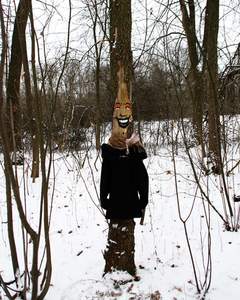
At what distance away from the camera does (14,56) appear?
10680 millimetres

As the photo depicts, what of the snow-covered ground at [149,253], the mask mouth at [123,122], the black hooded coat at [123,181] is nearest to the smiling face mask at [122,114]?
the mask mouth at [123,122]

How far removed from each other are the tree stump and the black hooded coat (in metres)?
0.11

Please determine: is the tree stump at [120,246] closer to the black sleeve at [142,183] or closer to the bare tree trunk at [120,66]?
the bare tree trunk at [120,66]

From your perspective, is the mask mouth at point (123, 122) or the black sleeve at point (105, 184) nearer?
the mask mouth at point (123, 122)

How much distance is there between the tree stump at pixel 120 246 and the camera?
3.53 m

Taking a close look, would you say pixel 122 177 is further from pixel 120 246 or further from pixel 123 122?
pixel 120 246

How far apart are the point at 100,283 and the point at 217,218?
235cm

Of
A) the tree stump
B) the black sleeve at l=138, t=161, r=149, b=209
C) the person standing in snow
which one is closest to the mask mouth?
the person standing in snow

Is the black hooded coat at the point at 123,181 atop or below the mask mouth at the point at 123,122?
below

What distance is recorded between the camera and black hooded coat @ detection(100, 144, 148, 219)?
11.2ft

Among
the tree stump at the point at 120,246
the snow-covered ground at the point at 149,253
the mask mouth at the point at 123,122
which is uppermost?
the mask mouth at the point at 123,122

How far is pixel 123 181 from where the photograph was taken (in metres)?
3.46

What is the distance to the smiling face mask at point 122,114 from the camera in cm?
337

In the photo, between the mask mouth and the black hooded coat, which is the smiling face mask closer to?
the mask mouth
